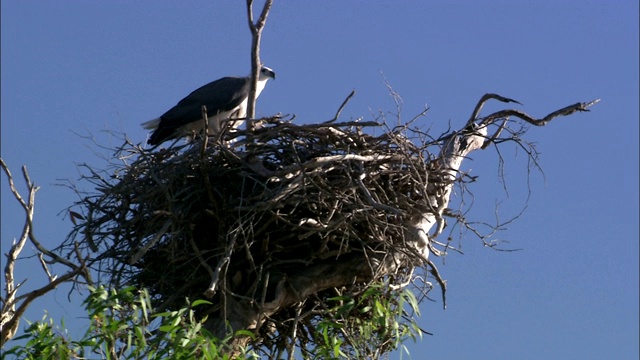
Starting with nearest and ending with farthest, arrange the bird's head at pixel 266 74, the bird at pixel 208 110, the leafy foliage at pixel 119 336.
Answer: the leafy foliage at pixel 119 336 → the bird at pixel 208 110 → the bird's head at pixel 266 74

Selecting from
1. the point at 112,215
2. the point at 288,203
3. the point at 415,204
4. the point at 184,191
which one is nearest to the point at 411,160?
the point at 415,204

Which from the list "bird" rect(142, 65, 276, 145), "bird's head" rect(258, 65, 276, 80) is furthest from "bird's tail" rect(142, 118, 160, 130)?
"bird's head" rect(258, 65, 276, 80)

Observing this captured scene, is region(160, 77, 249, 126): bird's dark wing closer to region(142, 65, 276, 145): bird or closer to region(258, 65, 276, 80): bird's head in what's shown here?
region(142, 65, 276, 145): bird

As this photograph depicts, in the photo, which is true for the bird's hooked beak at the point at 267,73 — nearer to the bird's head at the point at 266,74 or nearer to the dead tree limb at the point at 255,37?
the bird's head at the point at 266,74

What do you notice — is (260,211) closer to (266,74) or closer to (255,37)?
(255,37)

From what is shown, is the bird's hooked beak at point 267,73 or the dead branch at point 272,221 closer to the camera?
the dead branch at point 272,221

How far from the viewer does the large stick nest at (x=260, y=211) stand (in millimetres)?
8016

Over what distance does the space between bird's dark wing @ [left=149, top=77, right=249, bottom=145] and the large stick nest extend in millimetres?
1590

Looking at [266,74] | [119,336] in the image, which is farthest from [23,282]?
[266,74]

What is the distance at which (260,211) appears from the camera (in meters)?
7.88

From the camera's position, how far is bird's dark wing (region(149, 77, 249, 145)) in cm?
1022

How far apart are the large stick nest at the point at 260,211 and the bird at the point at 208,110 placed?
1.60 meters

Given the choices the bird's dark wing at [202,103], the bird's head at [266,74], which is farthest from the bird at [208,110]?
the bird's head at [266,74]

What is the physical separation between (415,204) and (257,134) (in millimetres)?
1441
